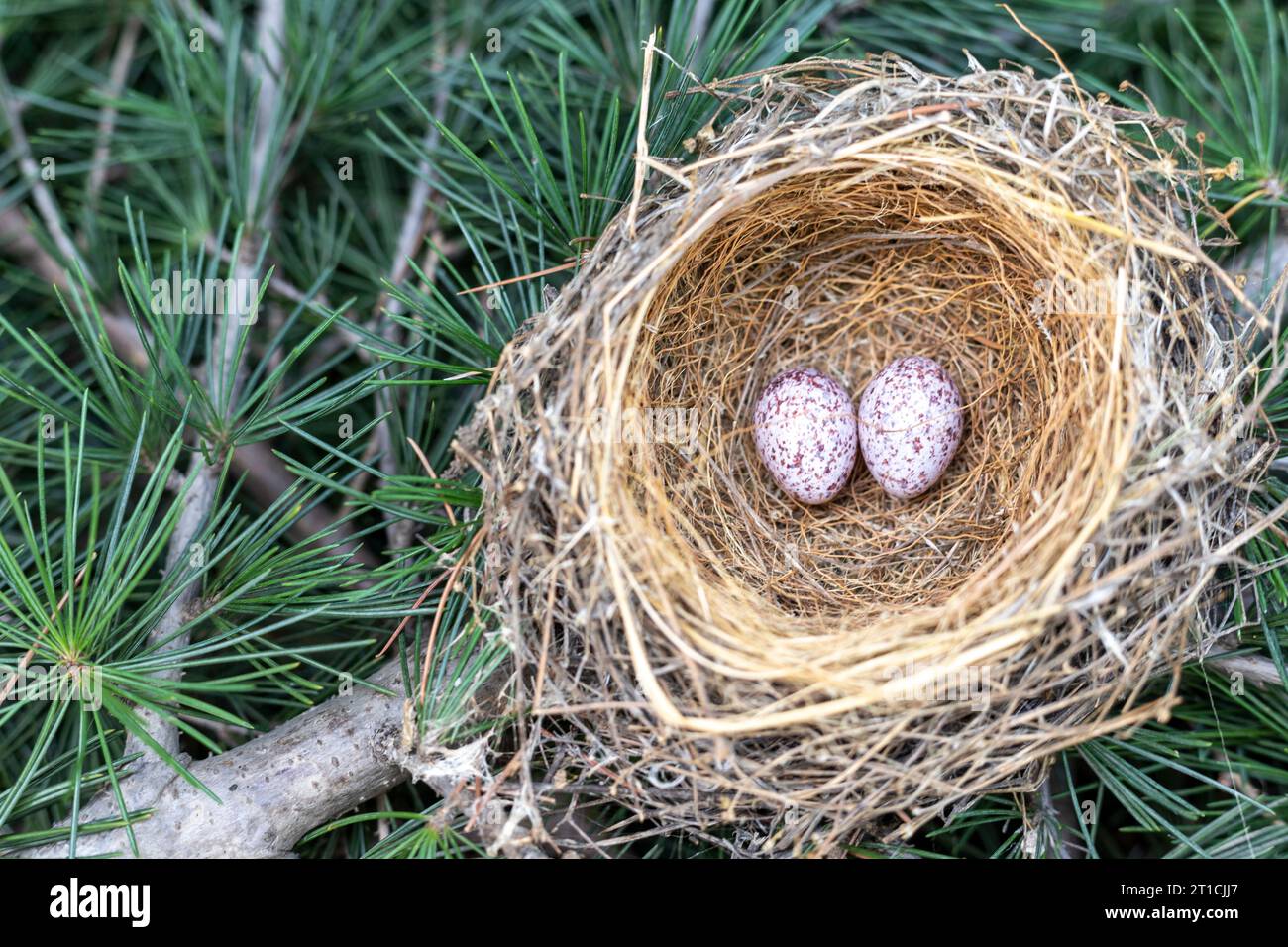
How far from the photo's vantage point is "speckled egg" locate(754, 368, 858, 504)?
1404 mm

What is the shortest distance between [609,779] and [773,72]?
0.89 metres

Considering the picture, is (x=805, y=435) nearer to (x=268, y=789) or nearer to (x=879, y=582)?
(x=879, y=582)

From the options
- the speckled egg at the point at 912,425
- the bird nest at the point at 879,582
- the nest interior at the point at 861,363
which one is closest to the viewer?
the bird nest at the point at 879,582

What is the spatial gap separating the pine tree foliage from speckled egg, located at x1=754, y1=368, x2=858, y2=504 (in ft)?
1.20

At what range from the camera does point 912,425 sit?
1.38 m

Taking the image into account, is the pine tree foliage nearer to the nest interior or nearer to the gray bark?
the gray bark

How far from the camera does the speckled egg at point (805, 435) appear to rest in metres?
1.40

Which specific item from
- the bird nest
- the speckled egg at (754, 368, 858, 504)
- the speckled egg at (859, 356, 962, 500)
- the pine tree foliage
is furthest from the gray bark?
the speckled egg at (859, 356, 962, 500)

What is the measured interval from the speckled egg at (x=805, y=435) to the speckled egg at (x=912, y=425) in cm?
4

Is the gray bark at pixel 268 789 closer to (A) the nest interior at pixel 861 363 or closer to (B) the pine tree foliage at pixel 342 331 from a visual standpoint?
(B) the pine tree foliage at pixel 342 331

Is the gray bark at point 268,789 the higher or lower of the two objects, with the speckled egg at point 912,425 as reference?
lower

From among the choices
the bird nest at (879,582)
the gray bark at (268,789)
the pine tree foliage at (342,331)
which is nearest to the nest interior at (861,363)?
the bird nest at (879,582)
